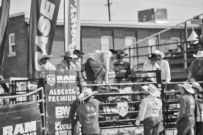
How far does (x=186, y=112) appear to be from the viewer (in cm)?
1137

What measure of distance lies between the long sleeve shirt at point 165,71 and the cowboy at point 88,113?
3613 mm

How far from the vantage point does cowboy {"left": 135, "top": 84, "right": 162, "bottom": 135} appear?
10.5 meters

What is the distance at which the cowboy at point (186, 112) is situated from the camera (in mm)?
11359

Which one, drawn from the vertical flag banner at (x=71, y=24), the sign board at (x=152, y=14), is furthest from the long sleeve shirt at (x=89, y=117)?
the sign board at (x=152, y=14)

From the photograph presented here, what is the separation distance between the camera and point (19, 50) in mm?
29438

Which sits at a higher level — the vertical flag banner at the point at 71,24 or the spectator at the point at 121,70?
the vertical flag banner at the point at 71,24

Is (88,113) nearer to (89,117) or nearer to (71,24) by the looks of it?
(89,117)

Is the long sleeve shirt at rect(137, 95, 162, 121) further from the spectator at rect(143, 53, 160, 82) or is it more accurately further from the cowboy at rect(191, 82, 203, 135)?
the spectator at rect(143, 53, 160, 82)

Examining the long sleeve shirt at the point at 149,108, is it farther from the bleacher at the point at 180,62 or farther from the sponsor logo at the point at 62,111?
the bleacher at the point at 180,62

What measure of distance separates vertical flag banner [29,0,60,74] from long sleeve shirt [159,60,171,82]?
3.54 m

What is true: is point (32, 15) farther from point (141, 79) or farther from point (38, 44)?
point (141, 79)

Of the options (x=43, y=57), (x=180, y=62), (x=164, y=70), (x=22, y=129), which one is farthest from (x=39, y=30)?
(x=180, y=62)

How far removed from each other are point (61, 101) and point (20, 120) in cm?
214

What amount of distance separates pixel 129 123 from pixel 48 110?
287cm
